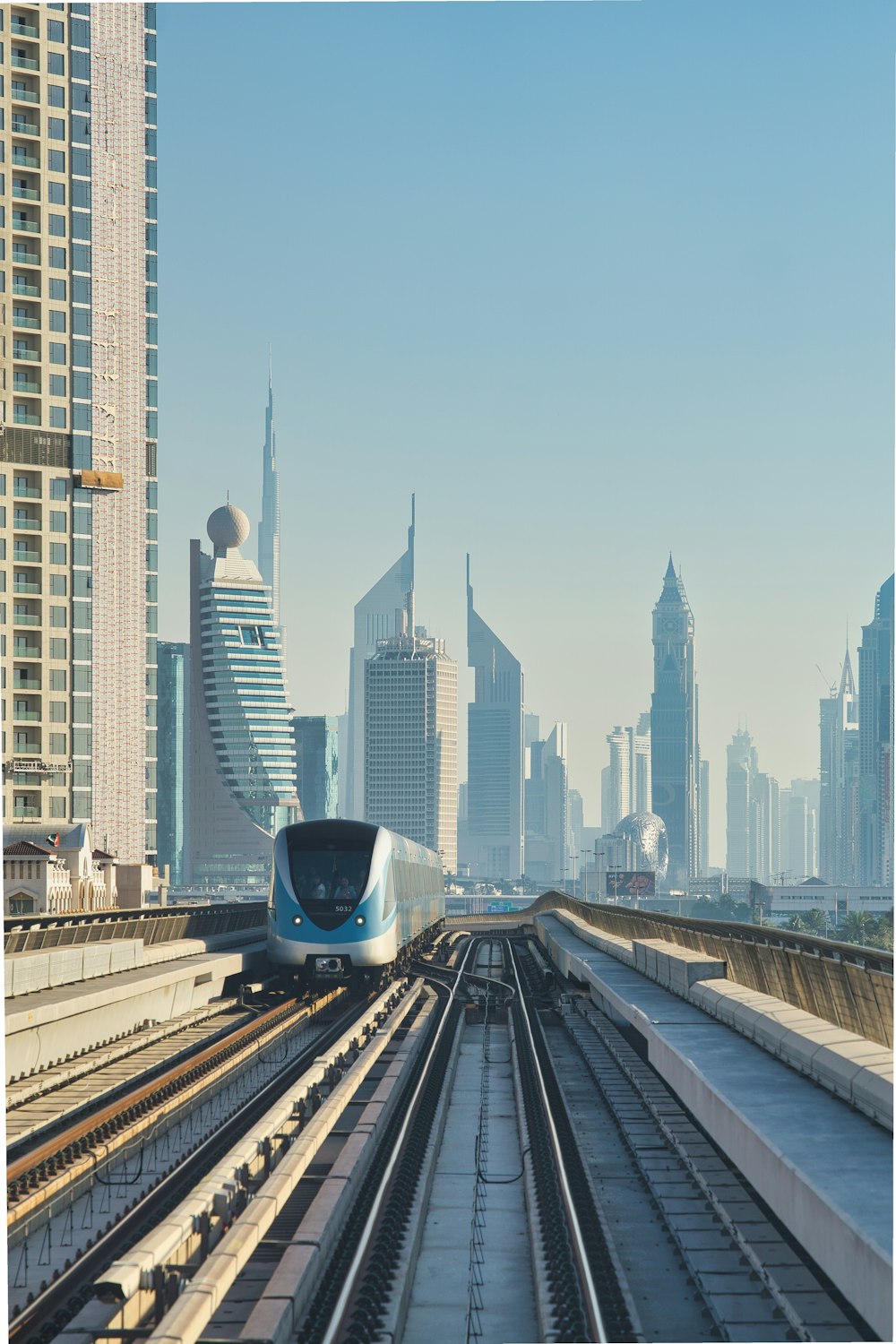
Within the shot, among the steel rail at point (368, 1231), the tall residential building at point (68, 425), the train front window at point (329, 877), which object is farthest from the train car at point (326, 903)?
the tall residential building at point (68, 425)

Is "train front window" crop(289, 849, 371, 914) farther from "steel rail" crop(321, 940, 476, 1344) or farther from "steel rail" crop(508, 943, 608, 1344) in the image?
"steel rail" crop(508, 943, 608, 1344)

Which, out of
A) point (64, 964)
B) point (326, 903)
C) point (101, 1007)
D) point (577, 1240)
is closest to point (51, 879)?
point (326, 903)

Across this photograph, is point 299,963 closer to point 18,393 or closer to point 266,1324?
point 266,1324

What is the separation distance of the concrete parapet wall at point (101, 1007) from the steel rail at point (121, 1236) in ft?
9.05

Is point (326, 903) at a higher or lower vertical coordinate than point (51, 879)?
higher

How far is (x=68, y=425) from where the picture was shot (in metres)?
89.3

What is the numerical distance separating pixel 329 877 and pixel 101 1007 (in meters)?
8.23

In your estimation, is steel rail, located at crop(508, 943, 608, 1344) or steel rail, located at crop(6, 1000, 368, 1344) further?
steel rail, located at crop(6, 1000, 368, 1344)

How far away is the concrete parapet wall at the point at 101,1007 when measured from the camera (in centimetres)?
1906

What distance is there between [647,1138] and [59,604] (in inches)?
2968

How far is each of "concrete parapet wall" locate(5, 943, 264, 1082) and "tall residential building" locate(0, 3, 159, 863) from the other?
54660mm

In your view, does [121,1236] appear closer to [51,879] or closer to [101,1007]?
[101,1007]

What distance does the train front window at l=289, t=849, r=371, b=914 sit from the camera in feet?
103

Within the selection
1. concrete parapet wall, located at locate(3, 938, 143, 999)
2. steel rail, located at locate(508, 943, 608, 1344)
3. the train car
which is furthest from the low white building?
steel rail, located at locate(508, 943, 608, 1344)
